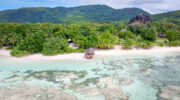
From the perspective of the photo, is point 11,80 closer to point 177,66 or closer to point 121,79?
point 121,79

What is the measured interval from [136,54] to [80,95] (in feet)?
92.4

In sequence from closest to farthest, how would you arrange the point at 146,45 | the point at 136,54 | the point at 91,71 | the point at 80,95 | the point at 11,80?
1. the point at 80,95
2. the point at 11,80
3. the point at 91,71
4. the point at 136,54
5. the point at 146,45

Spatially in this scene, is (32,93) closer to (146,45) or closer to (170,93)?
(170,93)

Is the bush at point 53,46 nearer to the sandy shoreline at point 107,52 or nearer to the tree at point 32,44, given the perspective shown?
the sandy shoreline at point 107,52

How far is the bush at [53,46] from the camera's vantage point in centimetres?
3533

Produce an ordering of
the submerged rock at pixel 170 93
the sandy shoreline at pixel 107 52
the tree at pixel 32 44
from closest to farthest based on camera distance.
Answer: the submerged rock at pixel 170 93 → the sandy shoreline at pixel 107 52 → the tree at pixel 32 44

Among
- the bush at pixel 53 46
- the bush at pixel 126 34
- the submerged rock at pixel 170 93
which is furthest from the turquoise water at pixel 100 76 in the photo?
the bush at pixel 126 34

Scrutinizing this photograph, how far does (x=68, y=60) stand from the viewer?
33.2m

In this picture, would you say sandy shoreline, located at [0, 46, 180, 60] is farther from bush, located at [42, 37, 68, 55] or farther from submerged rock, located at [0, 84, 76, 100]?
submerged rock, located at [0, 84, 76, 100]

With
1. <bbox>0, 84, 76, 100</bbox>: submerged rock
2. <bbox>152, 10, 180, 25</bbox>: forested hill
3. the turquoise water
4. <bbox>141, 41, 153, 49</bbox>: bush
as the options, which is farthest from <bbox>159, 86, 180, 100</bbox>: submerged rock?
<bbox>152, 10, 180, 25</bbox>: forested hill

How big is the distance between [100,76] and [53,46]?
1971 centimetres

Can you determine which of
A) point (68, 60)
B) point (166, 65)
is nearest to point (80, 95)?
point (68, 60)

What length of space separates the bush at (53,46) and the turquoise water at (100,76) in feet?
15.7

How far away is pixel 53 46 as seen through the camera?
36188mm
